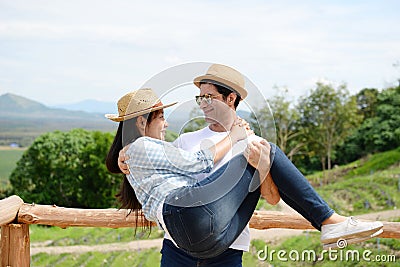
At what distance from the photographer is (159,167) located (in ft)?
5.50

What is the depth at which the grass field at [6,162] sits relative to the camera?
17.3m

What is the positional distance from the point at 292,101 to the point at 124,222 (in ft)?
50.3

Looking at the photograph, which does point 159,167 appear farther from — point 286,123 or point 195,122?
point 286,123

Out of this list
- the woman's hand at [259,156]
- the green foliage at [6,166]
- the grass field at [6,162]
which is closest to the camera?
the woman's hand at [259,156]

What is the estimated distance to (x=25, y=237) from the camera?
231 centimetres

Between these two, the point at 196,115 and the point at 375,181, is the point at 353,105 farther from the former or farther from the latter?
Answer: the point at 196,115

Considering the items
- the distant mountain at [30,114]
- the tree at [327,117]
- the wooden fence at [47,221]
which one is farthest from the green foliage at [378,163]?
the distant mountain at [30,114]

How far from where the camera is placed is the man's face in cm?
189

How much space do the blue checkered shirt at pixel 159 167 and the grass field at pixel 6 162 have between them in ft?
52.0

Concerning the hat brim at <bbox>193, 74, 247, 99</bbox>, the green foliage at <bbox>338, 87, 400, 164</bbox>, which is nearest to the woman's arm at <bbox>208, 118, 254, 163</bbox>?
the hat brim at <bbox>193, 74, 247, 99</bbox>

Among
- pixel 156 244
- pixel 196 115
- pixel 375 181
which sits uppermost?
pixel 196 115

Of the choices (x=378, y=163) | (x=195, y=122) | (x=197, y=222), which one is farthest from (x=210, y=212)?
(x=378, y=163)

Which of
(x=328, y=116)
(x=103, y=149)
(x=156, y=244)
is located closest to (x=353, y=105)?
(x=328, y=116)

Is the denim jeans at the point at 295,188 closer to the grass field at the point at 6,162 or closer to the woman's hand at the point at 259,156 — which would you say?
the woman's hand at the point at 259,156
